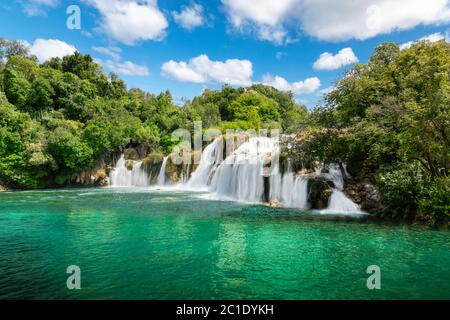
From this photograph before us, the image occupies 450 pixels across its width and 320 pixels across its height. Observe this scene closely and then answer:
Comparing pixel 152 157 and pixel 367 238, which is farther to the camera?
pixel 152 157

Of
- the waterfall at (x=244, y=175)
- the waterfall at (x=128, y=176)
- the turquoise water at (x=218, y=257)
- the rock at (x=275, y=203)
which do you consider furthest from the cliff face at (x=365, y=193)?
the waterfall at (x=128, y=176)

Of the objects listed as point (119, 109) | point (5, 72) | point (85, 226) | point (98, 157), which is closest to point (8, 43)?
point (5, 72)

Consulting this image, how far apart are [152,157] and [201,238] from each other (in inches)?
833

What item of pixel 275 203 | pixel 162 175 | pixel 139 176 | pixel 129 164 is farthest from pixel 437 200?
pixel 129 164

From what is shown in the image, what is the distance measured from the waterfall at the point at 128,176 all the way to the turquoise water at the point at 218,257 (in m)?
16.1

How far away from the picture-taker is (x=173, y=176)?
28.5m

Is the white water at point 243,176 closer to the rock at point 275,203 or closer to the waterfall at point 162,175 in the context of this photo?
the rock at point 275,203

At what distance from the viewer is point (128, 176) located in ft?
103

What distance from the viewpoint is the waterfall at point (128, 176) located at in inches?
1200

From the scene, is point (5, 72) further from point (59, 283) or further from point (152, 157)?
point (59, 283)

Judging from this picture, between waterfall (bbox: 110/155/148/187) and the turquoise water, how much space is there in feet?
52.8

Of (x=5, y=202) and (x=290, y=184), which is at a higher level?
(x=290, y=184)

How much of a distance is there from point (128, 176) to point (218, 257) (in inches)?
965

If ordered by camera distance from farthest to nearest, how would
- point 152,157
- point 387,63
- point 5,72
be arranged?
point 5,72 → point 152,157 → point 387,63
